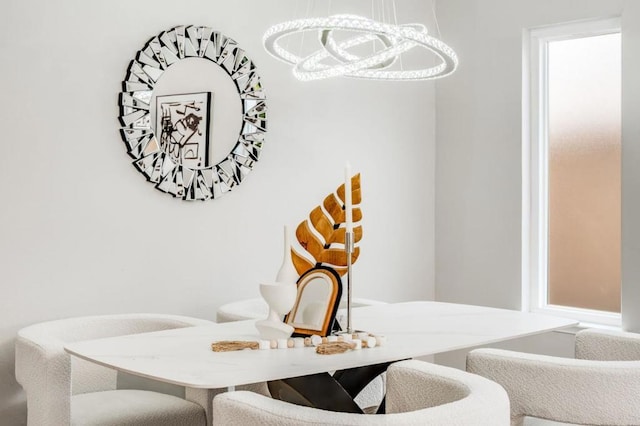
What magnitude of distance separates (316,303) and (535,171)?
2.41 m

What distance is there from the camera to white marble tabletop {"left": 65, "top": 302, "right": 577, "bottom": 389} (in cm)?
207

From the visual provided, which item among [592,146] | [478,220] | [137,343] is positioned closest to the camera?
[137,343]

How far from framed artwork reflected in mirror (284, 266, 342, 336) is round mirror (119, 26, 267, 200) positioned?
128 centimetres

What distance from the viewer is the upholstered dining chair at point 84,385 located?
8.64 feet

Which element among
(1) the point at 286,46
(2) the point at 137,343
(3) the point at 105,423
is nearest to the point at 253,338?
(2) the point at 137,343

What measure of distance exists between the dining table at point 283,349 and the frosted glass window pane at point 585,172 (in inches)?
51.9

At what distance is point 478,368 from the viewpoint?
2.56 metres

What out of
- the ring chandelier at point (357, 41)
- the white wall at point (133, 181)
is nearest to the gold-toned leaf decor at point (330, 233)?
the ring chandelier at point (357, 41)

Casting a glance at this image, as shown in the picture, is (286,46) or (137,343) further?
(286,46)

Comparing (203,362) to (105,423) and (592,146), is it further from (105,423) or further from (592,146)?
(592,146)

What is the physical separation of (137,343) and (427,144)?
287cm

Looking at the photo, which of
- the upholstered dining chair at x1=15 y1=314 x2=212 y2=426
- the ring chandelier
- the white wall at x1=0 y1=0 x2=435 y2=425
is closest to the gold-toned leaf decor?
the ring chandelier

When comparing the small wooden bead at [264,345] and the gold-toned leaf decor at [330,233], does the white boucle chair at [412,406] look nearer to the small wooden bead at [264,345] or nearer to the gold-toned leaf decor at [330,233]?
the small wooden bead at [264,345]

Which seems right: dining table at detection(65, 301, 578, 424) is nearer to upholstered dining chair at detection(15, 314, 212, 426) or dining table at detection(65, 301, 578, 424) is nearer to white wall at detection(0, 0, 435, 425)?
upholstered dining chair at detection(15, 314, 212, 426)
